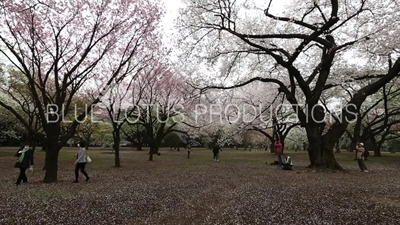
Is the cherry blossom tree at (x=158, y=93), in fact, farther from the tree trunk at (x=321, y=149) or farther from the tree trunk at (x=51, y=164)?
the tree trunk at (x=51, y=164)

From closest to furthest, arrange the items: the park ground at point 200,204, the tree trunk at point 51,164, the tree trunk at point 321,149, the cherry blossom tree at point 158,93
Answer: the park ground at point 200,204
the tree trunk at point 51,164
the tree trunk at point 321,149
the cherry blossom tree at point 158,93

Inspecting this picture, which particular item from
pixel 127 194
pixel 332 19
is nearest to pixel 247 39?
pixel 332 19

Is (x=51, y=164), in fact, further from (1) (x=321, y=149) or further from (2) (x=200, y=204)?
(1) (x=321, y=149)

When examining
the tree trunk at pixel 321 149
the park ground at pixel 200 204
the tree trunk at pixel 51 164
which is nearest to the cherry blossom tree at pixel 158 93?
the tree trunk at pixel 321 149

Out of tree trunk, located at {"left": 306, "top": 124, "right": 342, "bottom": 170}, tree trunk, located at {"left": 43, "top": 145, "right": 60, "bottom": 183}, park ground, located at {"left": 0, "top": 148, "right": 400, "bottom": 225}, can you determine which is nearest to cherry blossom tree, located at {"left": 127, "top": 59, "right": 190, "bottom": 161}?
tree trunk, located at {"left": 306, "top": 124, "right": 342, "bottom": 170}

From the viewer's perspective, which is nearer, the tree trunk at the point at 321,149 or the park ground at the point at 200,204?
the park ground at the point at 200,204

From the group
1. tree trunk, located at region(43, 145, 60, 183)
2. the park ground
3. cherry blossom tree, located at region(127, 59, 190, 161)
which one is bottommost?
the park ground

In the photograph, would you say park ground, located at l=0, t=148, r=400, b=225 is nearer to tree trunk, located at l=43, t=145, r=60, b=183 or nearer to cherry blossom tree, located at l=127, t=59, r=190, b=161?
tree trunk, located at l=43, t=145, r=60, b=183

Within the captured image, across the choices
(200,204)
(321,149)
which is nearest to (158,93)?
(321,149)

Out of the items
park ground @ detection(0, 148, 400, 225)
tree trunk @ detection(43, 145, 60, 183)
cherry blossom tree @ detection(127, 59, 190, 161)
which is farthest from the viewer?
cherry blossom tree @ detection(127, 59, 190, 161)

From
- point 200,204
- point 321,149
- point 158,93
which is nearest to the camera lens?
point 200,204

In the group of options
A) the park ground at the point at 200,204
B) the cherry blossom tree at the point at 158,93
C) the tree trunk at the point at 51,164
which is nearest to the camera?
the park ground at the point at 200,204

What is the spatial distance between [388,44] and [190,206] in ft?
48.1

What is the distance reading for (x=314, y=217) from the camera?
643 centimetres
